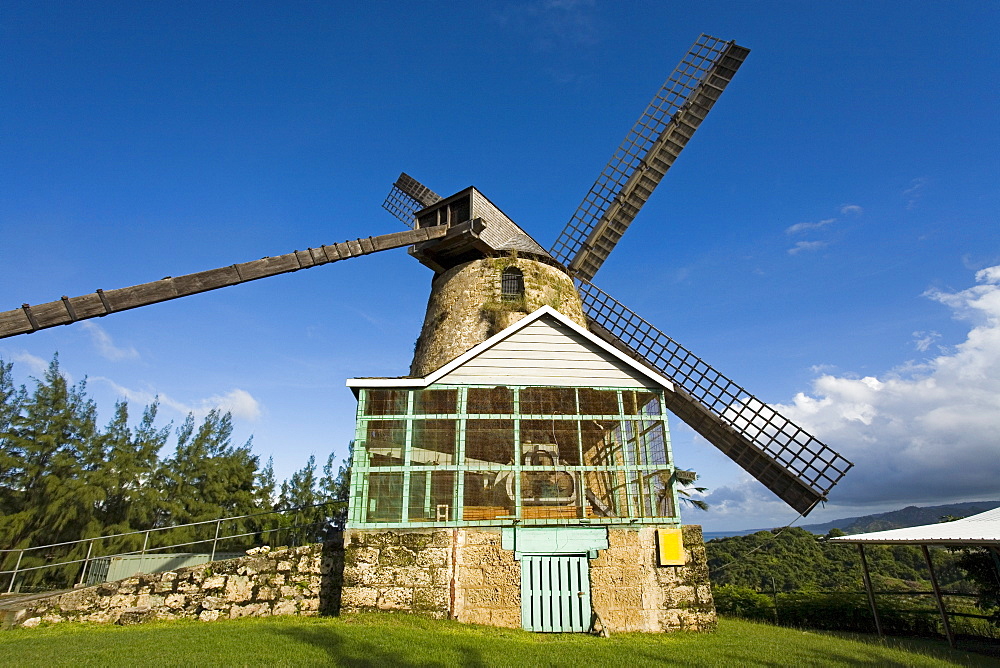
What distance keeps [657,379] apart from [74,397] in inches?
1061

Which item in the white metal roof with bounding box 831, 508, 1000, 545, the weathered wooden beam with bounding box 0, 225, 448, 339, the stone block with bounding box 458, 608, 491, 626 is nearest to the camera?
the weathered wooden beam with bounding box 0, 225, 448, 339

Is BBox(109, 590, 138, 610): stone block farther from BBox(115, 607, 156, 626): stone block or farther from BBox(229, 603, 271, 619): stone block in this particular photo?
BBox(229, 603, 271, 619): stone block

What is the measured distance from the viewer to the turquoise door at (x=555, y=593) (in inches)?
413

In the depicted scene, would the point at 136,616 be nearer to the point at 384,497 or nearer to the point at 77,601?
the point at 77,601

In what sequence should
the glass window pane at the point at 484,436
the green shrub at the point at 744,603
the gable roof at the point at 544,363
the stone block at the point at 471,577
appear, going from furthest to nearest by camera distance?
the green shrub at the point at 744,603
the gable roof at the point at 544,363
the glass window pane at the point at 484,436
the stone block at the point at 471,577

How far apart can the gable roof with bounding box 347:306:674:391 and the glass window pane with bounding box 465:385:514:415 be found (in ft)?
0.75

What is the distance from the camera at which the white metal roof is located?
10157 millimetres

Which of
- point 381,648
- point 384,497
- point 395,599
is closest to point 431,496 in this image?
point 384,497

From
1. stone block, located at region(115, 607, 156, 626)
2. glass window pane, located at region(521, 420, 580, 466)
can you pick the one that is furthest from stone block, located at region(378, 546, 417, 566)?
stone block, located at region(115, 607, 156, 626)

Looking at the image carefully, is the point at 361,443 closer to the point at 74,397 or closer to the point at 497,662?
the point at 497,662

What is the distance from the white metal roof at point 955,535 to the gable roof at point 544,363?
6437mm

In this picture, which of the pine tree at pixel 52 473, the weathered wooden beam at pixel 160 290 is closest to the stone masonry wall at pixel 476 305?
the weathered wooden beam at pixel 160 290

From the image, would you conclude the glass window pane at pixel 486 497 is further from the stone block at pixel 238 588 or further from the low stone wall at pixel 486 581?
the stone block at pixel 238 588

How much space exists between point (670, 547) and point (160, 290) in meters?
12.8
